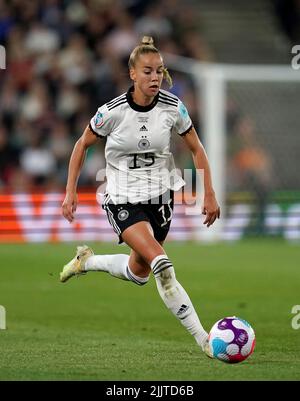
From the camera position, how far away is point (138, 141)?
8.43 metres

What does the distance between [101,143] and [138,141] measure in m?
13.1

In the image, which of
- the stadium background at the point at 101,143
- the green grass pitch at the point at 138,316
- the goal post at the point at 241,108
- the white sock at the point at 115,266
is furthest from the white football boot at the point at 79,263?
the goal post at the point at 241,108

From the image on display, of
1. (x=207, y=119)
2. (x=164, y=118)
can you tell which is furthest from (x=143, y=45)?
(x=207, y=119)

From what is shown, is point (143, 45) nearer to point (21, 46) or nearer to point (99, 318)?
point (99, 318)

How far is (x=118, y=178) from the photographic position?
28.3 ft

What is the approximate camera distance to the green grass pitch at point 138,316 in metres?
7.62

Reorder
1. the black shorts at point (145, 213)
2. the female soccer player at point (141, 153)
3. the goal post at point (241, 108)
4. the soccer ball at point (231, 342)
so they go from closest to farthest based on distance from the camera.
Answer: the soccer ball at point (231, 342)
the female soccer player at point (141, 153)
the black shorts at point (145, 213)
the goal post at point (241, 108)

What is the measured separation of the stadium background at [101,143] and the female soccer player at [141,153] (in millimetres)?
4443

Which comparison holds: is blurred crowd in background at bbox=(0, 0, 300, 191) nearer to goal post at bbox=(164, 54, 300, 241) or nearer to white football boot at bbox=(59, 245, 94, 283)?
goal post at bbox=(164, 54, 300, 241)

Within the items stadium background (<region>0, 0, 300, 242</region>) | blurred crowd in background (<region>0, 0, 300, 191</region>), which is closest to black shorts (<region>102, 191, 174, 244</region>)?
stadium background (<region>0, 0, 300, 242</region>)

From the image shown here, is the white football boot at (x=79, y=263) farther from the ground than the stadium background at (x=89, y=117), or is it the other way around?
the stadium background at (x=89, y=117)

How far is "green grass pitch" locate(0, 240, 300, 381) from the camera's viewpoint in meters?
7.62

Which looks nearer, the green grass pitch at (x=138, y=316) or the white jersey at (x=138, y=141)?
the green grass pitch at (x=138, y=316)

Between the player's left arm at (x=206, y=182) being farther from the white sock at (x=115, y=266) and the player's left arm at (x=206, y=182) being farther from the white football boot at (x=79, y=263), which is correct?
the white football boot at (x=79, y=263)
